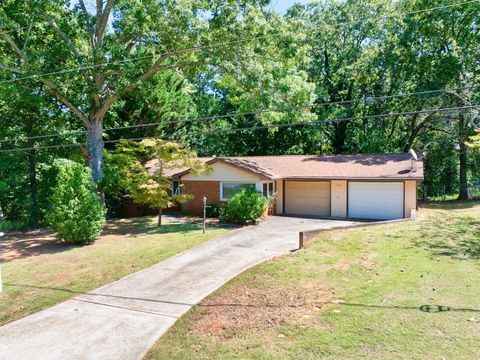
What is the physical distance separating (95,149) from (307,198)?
1210 centimetres

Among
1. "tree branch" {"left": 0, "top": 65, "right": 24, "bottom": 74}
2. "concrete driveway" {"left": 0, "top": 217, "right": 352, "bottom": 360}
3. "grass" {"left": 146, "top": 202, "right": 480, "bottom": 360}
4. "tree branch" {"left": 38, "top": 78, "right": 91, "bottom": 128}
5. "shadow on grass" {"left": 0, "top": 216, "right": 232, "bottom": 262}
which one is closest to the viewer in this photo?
"grass" {"left": 146, "top": 202, "right": 480, "bottom": 360}

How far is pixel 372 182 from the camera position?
20.5 m

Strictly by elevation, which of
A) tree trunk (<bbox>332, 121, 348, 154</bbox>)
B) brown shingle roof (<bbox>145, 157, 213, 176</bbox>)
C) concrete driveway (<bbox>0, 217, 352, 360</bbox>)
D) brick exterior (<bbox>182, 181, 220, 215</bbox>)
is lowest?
concrete driveway (<bbox>0, 217, 352, 360</bbox>)

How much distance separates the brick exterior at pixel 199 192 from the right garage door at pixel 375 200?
7.63m

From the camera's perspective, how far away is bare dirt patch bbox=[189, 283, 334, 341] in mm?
7113

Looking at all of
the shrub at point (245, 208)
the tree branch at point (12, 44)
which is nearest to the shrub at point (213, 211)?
the shrub at point (245, 208)

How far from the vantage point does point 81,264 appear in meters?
12.3

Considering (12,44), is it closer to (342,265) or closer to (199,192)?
(199,192)

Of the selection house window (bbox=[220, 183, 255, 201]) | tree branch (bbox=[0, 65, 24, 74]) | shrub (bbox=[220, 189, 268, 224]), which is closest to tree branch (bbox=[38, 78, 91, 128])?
tree branch (bbox=[0, 65, 24, 74])

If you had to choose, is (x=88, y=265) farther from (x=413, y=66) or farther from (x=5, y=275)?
(x=413, y=66)

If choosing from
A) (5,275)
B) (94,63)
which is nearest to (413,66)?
(94,63)

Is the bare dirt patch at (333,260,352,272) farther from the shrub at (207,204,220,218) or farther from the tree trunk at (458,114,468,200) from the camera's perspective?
the tree trunk at (458,114,468,200)

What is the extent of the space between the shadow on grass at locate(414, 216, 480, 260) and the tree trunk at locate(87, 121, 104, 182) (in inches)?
585

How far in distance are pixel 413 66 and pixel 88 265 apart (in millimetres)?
26457
